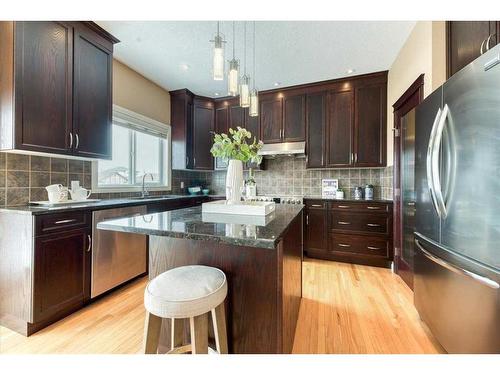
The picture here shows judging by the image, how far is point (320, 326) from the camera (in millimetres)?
1702

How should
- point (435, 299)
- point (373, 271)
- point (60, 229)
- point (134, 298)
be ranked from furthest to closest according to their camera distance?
point (373, 271), point (134, 298), point (60, 229), point (435, 299)

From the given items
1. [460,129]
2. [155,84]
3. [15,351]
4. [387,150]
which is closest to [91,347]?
[15,351]

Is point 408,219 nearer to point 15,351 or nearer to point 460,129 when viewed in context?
point 460,129

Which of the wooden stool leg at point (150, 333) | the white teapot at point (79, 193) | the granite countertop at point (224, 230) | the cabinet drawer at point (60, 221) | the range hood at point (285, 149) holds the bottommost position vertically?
the wooden stool leg at point (150, 333)

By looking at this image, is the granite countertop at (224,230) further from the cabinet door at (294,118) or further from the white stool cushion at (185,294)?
the cabinet door at (294,118)

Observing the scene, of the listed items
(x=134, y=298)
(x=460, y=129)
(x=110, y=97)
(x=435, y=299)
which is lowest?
(x=134, y=298)

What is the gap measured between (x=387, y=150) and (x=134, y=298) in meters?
3.53

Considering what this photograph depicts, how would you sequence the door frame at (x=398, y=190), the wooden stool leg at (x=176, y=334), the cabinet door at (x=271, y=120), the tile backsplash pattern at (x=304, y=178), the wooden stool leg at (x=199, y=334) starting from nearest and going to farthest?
the wooden stool leg at (x=199, y=334), the wooden stool leg at (x=176, y=334), the door frame at (x=398, y=190), the tile backsplash pattern at (x=304, y=178), the cabinet door at (x=271, y=120)

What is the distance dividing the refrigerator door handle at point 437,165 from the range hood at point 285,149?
210cm

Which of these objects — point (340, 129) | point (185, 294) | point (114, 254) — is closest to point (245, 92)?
point (185, 294)

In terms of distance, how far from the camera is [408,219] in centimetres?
226

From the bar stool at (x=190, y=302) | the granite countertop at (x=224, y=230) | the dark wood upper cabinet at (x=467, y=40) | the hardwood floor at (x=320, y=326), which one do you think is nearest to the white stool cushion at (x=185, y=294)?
the bar stool at (x=190, y=302)

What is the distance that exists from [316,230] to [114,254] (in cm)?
252

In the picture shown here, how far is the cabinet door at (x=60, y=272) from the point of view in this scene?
1.61 m
